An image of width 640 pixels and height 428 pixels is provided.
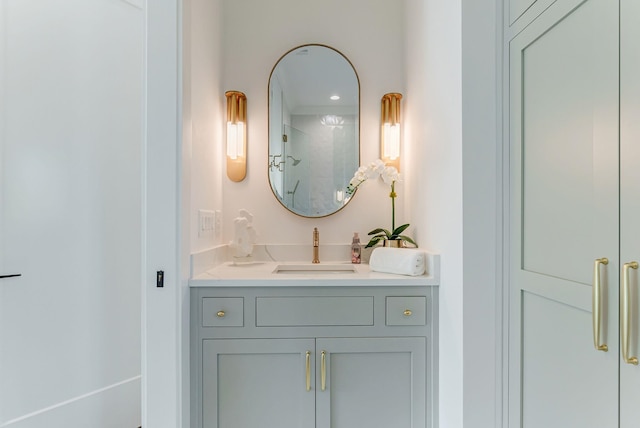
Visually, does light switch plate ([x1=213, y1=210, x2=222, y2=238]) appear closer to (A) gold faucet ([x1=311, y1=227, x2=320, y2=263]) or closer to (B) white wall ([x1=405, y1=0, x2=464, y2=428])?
(A) gold faucet ([x1=311, y1=227, x2=320, y2=263])

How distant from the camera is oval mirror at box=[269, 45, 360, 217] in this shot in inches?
79.9

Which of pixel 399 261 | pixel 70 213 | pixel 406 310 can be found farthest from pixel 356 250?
pixel 70 213

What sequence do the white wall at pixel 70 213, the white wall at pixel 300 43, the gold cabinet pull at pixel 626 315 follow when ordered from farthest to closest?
the white wall at pixel 300 43, the white wall at pixel 70 213, the gold cabinet pull at pixel 626 315

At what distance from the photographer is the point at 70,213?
1725mm

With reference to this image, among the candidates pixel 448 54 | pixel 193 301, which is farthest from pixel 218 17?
pixel 193 301

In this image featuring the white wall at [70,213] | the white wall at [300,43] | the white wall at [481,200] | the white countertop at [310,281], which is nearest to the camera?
the white wall at [481,200]

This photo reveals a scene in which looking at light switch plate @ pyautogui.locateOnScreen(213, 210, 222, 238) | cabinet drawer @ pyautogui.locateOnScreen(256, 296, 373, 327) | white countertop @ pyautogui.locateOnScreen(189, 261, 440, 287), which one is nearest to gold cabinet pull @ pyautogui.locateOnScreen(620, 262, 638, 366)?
white countertop @ pyautogui.locateOnScreen(189, 261, 440, 287)

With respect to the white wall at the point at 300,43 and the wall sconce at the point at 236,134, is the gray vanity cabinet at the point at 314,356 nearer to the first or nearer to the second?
A: the white wall at the point at 300,43

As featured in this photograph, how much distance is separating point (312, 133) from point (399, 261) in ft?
3.17

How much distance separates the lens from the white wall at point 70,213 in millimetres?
1574

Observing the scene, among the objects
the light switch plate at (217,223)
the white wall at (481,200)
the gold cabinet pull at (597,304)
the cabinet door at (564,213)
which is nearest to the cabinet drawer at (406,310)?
the white wall at (481,200)

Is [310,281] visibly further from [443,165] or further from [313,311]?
[443,165]

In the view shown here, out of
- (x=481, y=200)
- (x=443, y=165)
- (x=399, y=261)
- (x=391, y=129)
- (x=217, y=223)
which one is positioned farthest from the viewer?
(x=391, y=129)

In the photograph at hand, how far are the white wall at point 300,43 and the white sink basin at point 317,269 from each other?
0.21 m
